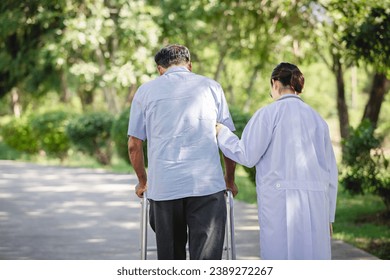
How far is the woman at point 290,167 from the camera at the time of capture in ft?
14.4

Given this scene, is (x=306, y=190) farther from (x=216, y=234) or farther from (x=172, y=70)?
(x=172, y=70)

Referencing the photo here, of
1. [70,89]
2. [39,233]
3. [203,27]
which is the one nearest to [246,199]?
[39,233]

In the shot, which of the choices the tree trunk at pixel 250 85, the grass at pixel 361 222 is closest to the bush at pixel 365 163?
the grass at pixel 361 222

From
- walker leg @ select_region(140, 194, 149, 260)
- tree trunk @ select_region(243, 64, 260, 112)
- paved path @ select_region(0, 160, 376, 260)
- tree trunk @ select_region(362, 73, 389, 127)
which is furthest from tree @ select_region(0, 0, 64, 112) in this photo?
walker leg @ select_region(140, 194, 149, 260)

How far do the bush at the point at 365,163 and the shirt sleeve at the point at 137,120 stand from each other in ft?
18.6

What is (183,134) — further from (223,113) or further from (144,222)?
(144,222)

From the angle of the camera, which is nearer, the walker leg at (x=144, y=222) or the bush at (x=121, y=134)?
the walker leg at (x=144, y=222)

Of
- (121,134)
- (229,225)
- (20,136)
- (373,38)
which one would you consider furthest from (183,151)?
(20,136)

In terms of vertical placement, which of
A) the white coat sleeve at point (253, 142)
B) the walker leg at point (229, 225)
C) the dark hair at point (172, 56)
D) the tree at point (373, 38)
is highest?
the tree at point (373, 38)

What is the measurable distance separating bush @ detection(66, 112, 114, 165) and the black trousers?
15.9 metres

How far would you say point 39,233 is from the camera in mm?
9477

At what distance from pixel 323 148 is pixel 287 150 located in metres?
0.23

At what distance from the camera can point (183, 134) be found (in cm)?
456

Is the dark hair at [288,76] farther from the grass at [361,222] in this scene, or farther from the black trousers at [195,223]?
Result: the grass at [361,222]
